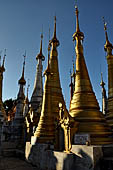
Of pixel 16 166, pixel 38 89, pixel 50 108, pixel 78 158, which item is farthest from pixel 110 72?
pixel 16 166

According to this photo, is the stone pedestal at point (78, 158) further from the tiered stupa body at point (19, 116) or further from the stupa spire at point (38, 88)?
the stupa spire at point (38, 88)

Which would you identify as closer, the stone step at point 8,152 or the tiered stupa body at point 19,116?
the stone step at point 8,152

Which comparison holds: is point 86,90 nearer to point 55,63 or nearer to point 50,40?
point 55,63

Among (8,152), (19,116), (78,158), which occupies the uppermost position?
(19,116)

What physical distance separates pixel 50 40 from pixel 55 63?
3.27m

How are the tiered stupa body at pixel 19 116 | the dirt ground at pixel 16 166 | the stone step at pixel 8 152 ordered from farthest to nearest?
the tiered stupa body at pixel 19 116, the stone step at pixel 8 152, the dirt ground at pixel 16 166

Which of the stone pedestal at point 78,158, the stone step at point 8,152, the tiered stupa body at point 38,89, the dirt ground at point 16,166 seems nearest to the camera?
the stone pedestal at point 78,158

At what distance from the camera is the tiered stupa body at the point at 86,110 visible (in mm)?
9945

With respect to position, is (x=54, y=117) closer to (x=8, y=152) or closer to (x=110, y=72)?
(x=110, y=72)

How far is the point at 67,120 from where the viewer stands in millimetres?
9766

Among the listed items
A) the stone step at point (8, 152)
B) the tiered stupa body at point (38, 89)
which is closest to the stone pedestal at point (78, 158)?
the stone step at point (8, 152)

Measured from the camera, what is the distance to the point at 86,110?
36.9 ft

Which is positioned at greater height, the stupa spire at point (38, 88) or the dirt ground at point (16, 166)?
the stupa spire at point (38, 88)

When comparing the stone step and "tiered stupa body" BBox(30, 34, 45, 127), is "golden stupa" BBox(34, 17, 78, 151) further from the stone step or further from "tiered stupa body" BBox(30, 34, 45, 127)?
the stone step
